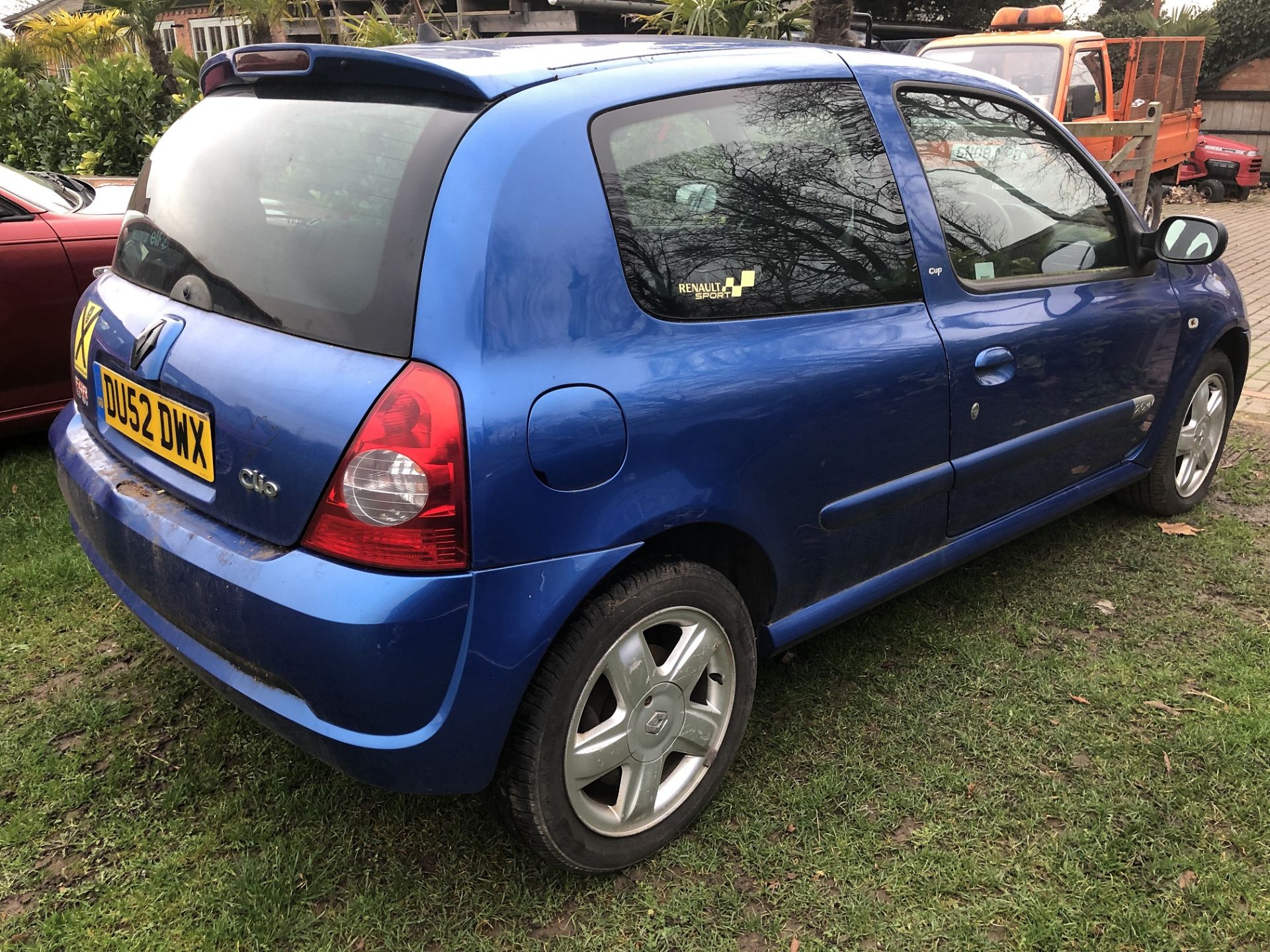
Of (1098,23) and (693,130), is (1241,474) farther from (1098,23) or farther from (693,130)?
(1098,23)

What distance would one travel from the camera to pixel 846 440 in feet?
7.61

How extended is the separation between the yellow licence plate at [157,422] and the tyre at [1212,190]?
16888mm

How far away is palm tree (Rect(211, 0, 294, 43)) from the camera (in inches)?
336

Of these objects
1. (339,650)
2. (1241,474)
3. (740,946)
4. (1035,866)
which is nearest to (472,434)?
(339,650)

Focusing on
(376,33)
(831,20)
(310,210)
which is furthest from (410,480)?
(376,33)

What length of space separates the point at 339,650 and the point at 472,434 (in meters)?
0.46

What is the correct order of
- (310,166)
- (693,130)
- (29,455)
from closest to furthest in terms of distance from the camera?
(310,166) → (693,130) → (29,455)

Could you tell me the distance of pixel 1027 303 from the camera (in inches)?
111

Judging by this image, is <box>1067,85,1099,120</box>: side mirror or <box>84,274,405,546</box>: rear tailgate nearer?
<box>84,274,405,546</box>: rear tailgate

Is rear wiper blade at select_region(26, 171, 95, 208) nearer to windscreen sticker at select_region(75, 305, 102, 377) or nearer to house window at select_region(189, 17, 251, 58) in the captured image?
windscreen sticker at select_region(75, 305, 102, 377)

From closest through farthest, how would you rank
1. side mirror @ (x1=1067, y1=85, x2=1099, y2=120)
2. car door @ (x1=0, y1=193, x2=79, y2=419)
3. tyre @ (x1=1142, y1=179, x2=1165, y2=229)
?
car door @ (x1=0, y1=193, x2=79, y2=419) → side mirror @ (x1=1067, y1=85, x2=1099, y2=120) → tyre @ (x1=1142, y1=179, x2=1165, y2=229)

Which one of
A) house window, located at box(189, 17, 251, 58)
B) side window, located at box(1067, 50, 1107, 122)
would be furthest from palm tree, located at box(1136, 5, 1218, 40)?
house window, located at box(189, 17, 251, 58)

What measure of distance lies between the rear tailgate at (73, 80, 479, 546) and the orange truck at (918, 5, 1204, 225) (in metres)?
5.85

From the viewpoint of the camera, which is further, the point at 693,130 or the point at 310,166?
the point at 693,130
